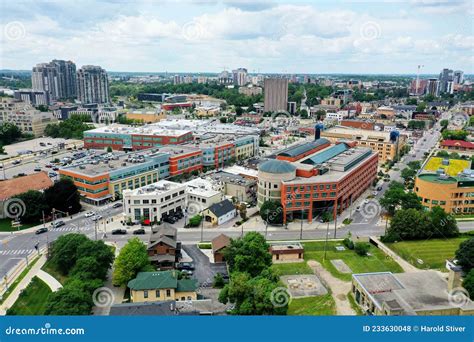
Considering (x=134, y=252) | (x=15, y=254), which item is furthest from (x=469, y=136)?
(x=15, y=254)

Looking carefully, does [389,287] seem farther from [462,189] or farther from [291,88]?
[291,88]

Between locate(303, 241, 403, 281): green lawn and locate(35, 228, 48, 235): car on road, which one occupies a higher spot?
locate(35, 228, 48, 235): car on road

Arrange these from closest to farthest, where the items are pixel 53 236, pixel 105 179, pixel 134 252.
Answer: pixel 134 252 → pixel 53 236 → pixel 105 179

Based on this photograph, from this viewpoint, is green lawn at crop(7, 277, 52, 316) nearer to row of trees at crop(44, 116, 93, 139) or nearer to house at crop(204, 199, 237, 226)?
house at crop(204, 199, 237, 226)

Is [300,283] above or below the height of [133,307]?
below

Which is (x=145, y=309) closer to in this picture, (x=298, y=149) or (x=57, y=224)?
(x=57, y=224)

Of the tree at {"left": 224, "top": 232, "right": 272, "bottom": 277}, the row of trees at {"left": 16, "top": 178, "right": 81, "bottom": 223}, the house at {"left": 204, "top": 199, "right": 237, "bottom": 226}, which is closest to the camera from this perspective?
the tree at {"left": 224, "top": 232, "right": 272, "bottom": 277}

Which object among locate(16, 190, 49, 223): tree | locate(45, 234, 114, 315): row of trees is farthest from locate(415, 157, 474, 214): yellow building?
locate(16, 190, 49, 223): tree
